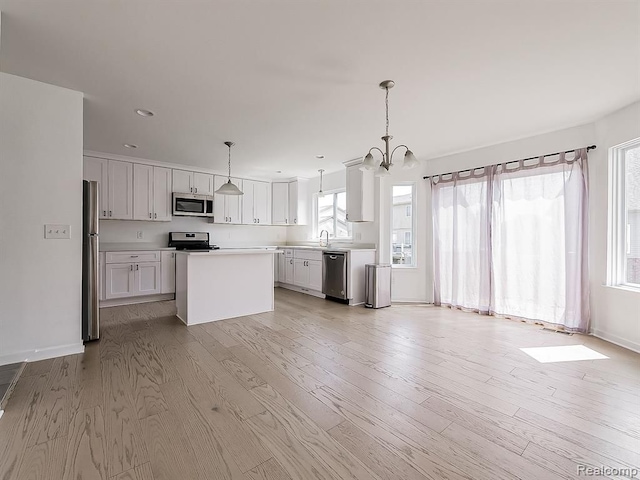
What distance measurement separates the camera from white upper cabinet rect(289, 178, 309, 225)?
259 inches

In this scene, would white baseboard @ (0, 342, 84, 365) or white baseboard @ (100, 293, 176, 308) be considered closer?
white baseboard @ (0, 342, 84, 365)

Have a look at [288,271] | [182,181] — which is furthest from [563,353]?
[182,181]

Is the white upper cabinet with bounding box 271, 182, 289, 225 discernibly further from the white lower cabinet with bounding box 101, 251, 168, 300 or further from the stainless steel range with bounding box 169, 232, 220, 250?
the white lower cabinet with bounding box 101, 251, 168, 300

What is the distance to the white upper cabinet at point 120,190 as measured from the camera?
→ 4.85 m

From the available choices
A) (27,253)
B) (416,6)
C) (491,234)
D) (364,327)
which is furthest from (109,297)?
(491,234)

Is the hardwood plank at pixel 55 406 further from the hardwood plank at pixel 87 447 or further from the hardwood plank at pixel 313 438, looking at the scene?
the hardwood plank at pixel 313 438

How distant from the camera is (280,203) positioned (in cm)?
675

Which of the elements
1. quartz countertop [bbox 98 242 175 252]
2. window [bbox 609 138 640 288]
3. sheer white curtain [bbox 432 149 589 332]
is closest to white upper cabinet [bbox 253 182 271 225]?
quartz countertop [bbox 98 242 175 252]

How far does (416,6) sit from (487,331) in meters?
3.38

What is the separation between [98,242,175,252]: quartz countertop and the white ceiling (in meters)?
1.90

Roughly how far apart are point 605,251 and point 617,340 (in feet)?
3.13

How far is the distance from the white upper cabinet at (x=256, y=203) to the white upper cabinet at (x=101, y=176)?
2418mm

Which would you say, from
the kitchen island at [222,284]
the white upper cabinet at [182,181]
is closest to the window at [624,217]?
the kitchen island at [222,284]

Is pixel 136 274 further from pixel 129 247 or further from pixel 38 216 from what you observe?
pixel 38 216
